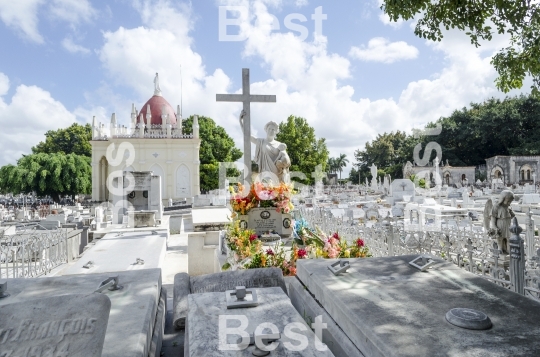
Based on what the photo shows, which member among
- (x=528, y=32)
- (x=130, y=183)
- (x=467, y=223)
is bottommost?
(x=467, y=223)

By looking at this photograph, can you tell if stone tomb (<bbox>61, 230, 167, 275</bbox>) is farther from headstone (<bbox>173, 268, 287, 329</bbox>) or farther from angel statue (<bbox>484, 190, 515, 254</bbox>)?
angel statue (<bbox>484, 190, 515, 254</bbox>)

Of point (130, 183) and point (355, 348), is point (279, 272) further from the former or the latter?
point (130, 183)

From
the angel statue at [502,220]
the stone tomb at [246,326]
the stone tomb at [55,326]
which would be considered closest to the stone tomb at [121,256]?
the stone tomb at [55,326]

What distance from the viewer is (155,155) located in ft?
109

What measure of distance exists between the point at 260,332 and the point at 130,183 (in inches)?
639

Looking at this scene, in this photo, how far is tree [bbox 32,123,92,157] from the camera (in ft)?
169

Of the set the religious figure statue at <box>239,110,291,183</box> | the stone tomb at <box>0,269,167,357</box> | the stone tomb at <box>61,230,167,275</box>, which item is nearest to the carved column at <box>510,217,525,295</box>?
the stone tomb at <box>0,269,167,357</box>

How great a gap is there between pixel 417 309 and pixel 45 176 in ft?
141

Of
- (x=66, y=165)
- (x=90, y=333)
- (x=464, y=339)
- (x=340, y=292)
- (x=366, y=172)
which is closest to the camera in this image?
(x=464, y=339)

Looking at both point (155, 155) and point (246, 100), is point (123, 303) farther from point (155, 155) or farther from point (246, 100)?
point (155, 155)

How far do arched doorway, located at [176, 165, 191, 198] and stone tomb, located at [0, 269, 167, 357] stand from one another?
3158 cm

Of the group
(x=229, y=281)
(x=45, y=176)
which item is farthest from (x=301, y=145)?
(x=229, y=281)

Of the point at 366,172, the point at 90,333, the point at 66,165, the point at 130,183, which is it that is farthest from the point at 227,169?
the point at 90,333

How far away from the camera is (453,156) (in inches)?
2093
